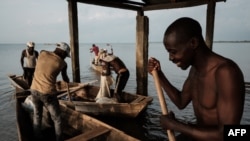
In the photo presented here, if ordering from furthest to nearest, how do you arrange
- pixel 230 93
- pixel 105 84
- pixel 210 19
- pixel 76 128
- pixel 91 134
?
1. pixel 105 84
2. pixel 210 19
3. pixel 76 128
4. pixel 91 134
5. pixel 230 93

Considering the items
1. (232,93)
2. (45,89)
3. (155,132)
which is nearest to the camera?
(232,93)

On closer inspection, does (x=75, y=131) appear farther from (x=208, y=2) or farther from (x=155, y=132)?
(x=208, y=2)

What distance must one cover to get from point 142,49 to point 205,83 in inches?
294

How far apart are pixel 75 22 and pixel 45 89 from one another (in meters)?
3.69

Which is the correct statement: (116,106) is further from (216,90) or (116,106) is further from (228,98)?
(228,98)

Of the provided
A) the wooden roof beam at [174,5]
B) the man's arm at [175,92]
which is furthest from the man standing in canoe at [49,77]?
the wooden roof beam at [174,5]

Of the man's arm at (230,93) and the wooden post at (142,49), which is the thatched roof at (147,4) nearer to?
the wooden post at (142,49)

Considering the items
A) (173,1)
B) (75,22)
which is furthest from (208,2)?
(75,22)

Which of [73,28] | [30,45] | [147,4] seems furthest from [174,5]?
[30,45]

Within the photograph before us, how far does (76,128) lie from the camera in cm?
566

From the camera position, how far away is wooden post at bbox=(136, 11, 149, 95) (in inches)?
352

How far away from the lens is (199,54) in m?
1.75

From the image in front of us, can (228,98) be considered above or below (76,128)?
above

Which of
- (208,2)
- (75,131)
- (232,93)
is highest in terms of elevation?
(208,2)
